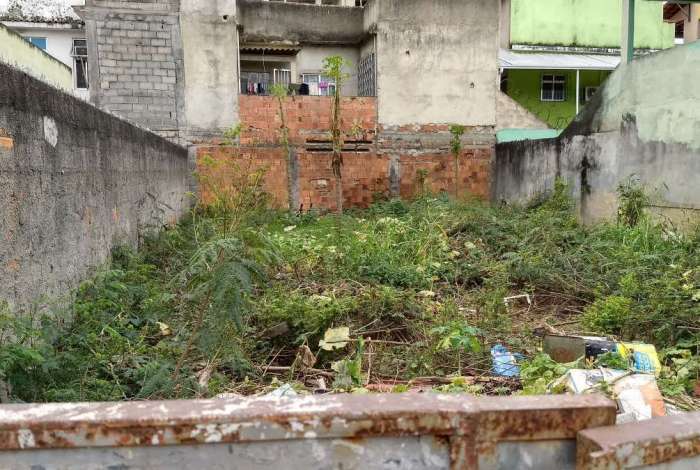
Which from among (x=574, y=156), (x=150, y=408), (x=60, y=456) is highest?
(x=574, y=156)

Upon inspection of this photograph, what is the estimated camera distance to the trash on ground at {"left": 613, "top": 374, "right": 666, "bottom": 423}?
244 centimetres

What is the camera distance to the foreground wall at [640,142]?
7.28m

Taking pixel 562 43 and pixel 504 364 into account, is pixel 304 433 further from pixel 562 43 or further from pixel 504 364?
pixel 562 43

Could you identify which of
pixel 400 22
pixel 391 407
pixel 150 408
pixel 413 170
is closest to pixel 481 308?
pixel 391 407

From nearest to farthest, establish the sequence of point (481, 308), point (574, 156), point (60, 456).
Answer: point (60, 456)
point (481, 308)
point (574, 156)

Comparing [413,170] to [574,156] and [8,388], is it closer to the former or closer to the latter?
[574,156]

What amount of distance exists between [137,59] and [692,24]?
20.6 m

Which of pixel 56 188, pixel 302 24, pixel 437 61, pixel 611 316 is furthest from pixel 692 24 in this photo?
pixel 56 188

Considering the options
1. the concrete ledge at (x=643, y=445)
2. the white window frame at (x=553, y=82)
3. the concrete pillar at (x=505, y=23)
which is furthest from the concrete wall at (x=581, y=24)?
the concrete ledge at (x=643, y=445)

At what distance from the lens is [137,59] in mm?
11906

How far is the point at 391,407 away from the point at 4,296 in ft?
8.33

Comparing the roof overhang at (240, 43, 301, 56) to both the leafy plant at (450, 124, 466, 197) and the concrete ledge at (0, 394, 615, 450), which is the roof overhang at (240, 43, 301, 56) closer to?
the leafy plant at (450, 124, 466, 197)

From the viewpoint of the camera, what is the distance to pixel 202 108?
12344mm

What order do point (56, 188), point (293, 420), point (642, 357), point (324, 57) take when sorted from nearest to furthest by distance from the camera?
point (293, 420) < point (642, 357) < point (56, 188) < point (324, 57)
